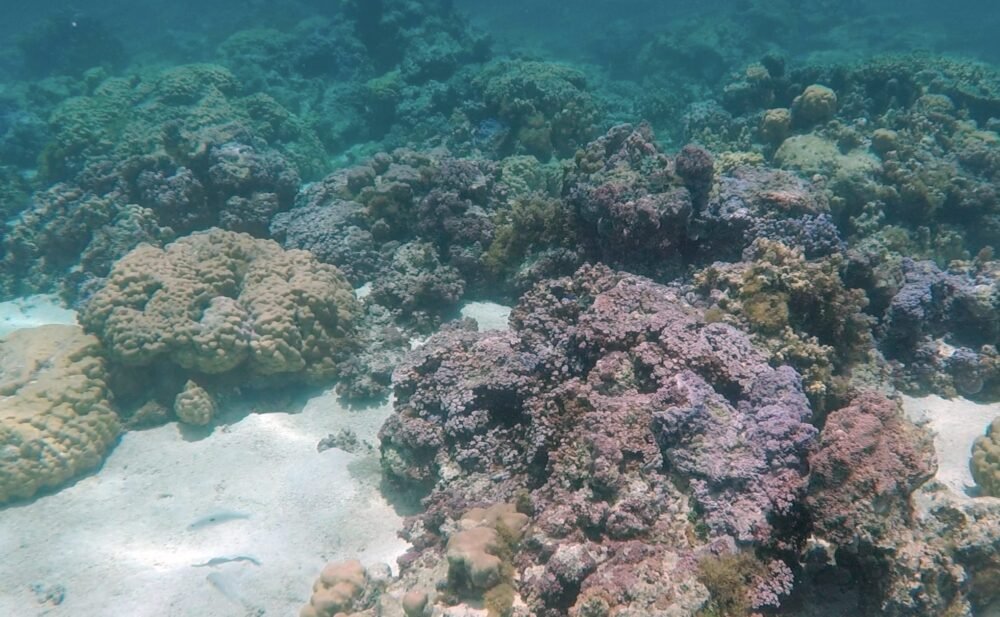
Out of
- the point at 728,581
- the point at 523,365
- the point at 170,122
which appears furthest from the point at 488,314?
the point at 170,122

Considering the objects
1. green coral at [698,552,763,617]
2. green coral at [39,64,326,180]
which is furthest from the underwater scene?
green coral at [39,64,326,180]

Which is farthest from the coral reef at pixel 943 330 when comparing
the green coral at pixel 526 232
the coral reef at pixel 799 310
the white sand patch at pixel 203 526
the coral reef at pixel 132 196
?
the coral reef at pixel 132 196

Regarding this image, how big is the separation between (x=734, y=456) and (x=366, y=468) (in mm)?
4370

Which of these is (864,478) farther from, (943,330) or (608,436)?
(943,330)

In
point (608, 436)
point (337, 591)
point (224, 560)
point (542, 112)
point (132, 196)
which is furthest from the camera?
point (542, 112)

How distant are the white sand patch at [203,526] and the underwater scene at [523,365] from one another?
4 centimetres

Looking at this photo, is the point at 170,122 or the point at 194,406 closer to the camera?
the point at 194,406

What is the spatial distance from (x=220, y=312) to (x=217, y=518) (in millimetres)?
2797

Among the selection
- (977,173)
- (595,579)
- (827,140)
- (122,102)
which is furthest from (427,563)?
(122,102)

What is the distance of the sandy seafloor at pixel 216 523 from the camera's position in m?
5.44

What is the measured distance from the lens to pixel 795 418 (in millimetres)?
4422

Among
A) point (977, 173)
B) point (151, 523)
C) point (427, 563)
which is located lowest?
point (151, 523)

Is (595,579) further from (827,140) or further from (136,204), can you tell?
(136,204)

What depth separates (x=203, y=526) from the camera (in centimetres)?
611
